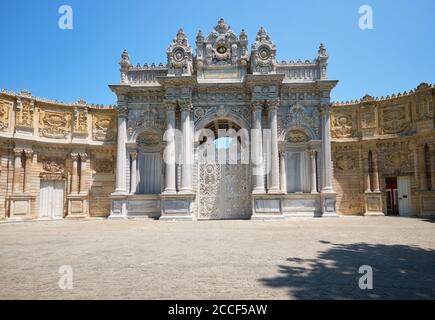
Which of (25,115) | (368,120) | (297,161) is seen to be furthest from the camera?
(368,120)

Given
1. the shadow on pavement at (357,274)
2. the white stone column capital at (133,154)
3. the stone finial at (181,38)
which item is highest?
the stone finial at (181,38)

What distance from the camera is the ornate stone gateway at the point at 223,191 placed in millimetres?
18438

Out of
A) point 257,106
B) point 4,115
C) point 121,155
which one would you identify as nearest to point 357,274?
point 257,106

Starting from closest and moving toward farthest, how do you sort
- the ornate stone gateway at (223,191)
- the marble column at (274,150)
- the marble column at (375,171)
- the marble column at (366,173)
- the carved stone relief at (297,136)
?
the marble column at (274,150) < the ornate stone gateway at (223,191) < the carved stone relief at (297,136) < the marble column at (375,171) < the marble column at (366,173)

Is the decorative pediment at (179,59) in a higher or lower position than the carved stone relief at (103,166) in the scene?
higher

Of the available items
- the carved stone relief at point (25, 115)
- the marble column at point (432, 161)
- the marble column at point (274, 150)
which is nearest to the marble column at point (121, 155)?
the carved stone relief at point (25, 115)

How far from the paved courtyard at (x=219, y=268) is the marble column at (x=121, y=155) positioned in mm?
9633

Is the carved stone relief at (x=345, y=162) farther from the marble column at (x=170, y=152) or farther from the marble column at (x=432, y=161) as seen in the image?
the marble column at (x=170, y=152)

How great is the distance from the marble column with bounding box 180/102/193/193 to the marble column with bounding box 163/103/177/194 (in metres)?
0.59

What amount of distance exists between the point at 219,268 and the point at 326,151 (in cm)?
1478

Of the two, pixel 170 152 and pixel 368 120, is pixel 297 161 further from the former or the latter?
pixel 170 152

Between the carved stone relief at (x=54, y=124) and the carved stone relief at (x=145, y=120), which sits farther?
the carved stone relief at (x=54, y=124)

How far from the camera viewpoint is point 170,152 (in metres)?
17.8
